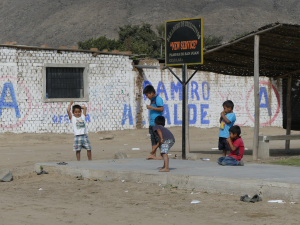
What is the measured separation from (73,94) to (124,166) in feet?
35.8

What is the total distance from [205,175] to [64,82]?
1269cm

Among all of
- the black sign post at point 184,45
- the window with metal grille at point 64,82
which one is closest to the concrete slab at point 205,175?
the black sign post at point 184,45

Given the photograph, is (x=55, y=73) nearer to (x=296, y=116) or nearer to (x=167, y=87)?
(x=167, y=87)

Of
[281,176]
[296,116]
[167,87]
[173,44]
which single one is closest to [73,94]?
[167,87]

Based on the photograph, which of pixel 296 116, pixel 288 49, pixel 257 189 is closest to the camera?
pixel 257 189

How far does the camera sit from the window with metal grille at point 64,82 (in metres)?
17.9

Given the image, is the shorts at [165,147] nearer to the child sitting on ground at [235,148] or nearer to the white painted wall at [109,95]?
the child sitting on ground at [235,148]

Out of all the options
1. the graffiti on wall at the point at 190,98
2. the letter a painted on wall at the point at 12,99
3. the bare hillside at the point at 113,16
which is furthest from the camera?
the bare hillside at the point at 113,16

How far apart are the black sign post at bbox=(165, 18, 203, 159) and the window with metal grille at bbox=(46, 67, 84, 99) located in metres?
9.13

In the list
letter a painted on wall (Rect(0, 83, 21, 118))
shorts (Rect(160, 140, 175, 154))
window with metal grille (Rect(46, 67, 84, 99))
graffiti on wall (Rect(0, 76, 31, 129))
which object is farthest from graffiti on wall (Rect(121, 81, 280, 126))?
shorts (Rect(160, 140, 175, 154))

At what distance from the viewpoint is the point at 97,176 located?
289 inches

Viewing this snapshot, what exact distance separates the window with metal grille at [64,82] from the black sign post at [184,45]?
9132 millimetres

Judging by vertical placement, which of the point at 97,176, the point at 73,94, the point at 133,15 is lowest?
the point at 97,176

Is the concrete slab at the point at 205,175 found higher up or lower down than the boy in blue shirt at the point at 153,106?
lower down
